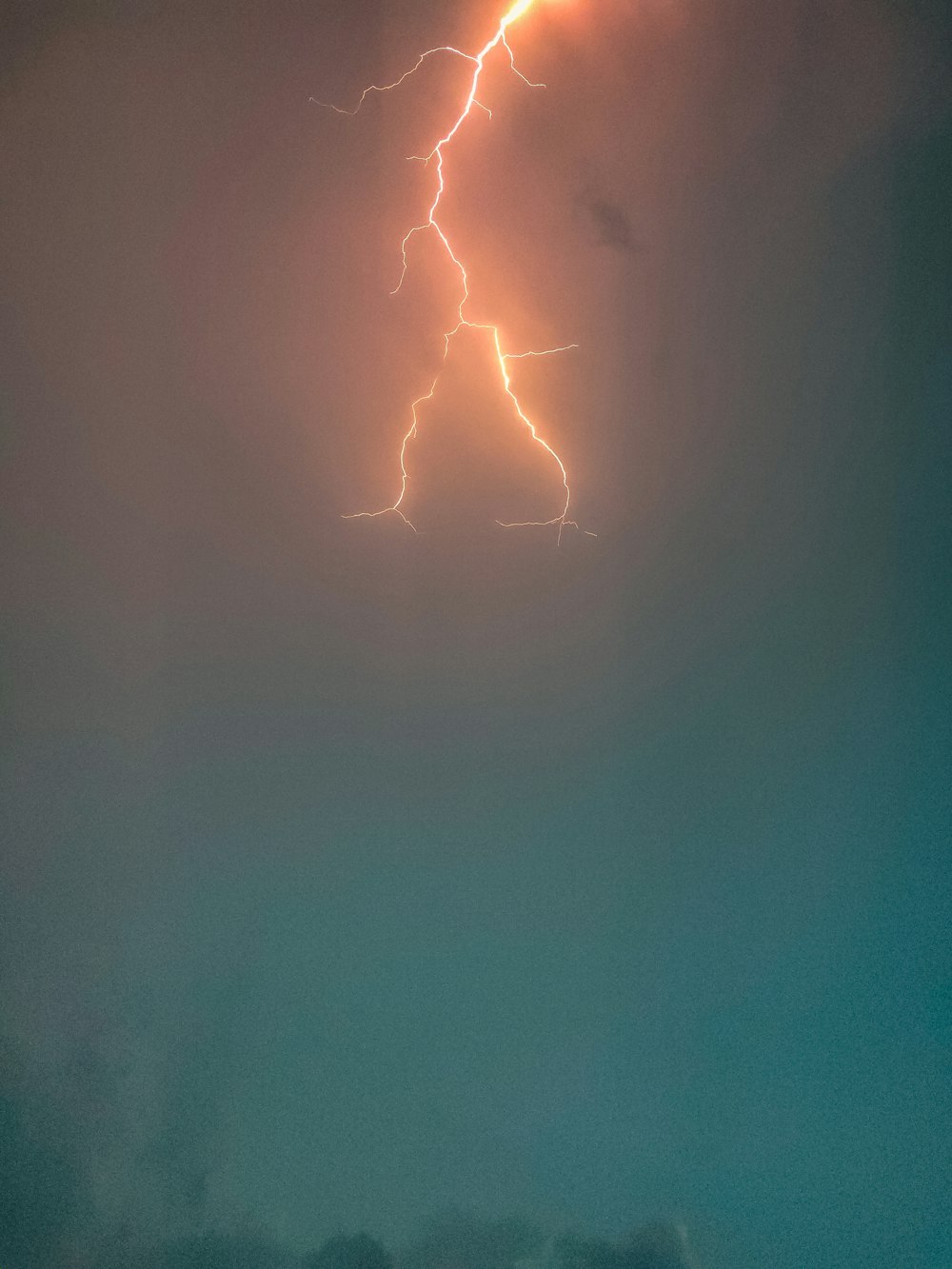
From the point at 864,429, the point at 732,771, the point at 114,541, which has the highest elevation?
the point at 864,429

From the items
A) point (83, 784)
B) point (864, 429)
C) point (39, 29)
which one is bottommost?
point (83, 784)

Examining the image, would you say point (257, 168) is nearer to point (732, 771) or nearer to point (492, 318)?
point (492, 318)

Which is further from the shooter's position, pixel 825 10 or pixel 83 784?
pixel 83 784

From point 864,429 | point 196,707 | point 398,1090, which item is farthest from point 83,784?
point 864,429

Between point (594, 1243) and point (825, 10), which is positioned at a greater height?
point (825, 10)

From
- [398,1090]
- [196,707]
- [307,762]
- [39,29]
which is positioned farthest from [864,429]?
[39,29]

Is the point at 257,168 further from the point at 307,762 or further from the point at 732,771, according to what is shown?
the point at 732,771
